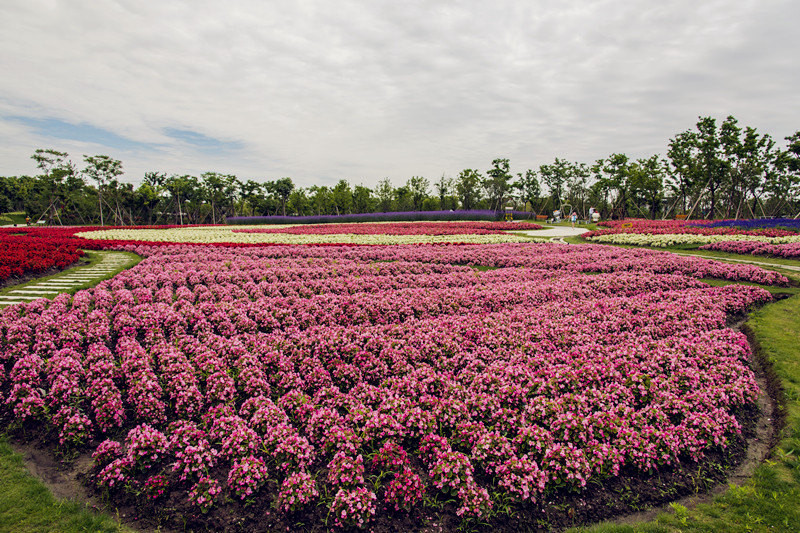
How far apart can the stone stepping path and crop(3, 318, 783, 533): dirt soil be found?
6676 mm

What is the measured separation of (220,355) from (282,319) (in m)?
1.79

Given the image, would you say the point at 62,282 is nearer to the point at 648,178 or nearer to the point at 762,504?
the point at 762,504

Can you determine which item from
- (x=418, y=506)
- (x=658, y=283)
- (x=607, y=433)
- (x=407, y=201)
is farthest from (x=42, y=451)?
(x=407, y=201)

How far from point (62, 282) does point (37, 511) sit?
963 centimetres

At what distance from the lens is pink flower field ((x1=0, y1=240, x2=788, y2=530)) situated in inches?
156

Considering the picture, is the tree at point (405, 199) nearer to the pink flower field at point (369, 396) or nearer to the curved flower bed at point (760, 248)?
the curved flower bed at point (760, 248)

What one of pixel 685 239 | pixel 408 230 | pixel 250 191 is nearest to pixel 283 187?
pixel 250 191

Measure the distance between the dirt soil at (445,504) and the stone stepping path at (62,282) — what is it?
21.9 feet

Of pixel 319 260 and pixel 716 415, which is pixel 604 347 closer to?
pixel 716 415

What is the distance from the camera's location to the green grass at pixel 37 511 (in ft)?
11.6

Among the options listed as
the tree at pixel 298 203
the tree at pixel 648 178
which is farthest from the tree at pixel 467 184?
the tree at pixel 298 203

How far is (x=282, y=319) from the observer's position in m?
7.88

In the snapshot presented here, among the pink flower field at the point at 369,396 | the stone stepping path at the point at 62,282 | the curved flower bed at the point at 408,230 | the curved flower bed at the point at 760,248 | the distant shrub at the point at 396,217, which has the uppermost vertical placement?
the distant shrub at the point at 396,217

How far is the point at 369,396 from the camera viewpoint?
5234 millimetres
